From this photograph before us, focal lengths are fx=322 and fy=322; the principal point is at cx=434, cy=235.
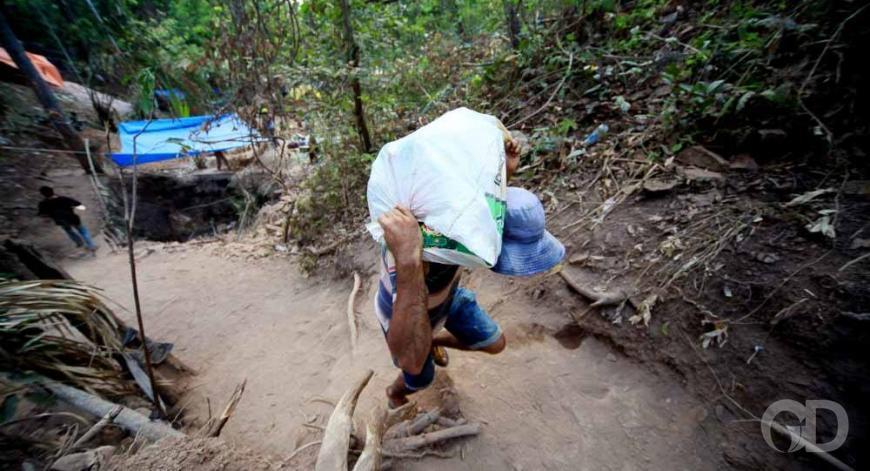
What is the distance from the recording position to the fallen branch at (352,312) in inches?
118

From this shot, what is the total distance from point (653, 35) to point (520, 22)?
2317 millimetres

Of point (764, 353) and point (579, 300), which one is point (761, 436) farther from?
point (579, 300)

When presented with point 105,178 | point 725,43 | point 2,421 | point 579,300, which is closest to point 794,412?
point 579,300

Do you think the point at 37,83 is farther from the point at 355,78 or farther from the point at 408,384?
the point at 408,384

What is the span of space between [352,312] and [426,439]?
179 centimetres

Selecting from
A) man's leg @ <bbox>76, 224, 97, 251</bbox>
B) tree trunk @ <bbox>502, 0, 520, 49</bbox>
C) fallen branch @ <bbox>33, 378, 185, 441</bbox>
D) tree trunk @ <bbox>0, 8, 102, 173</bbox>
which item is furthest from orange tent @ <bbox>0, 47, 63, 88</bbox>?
fallen branch @ <bbox>33, 378, 185, 441</bbox>

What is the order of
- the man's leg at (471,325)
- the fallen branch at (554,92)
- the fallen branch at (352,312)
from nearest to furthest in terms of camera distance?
the man's leg at (471,325), the fallen branch at (352,312), the fallen branch at (554,92)

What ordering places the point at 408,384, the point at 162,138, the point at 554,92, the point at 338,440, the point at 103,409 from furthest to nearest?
1. the point at 162,138
2. the point at 554,92
3. the point at 408,384
4. the point at 103,409
5. the point at 338,440

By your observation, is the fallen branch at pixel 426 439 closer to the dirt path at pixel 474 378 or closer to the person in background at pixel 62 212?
the dirt path at pixel 474 378

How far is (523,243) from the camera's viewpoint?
141cm

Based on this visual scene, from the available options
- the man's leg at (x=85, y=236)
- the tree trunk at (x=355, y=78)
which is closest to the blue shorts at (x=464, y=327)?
the tree trunk at (x=355, y=78)

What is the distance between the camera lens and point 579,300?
2.45 meters

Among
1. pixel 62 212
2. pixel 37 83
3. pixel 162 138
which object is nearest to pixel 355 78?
pixel 62 212

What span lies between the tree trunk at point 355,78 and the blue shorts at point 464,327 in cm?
342
